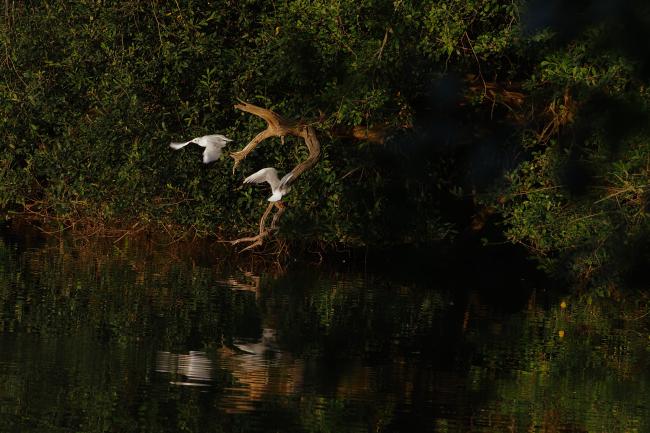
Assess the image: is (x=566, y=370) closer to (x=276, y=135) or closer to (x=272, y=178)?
(x=272, y=178)

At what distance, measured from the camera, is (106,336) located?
13.7 meters

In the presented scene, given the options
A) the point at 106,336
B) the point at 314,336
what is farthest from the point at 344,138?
the point at 106,336

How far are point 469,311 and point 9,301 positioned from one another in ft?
18.1

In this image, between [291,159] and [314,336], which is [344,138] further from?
[314,336]

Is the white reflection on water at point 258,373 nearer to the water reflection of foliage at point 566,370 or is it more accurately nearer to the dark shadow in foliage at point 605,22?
the water reflection of foliage at point 566,370

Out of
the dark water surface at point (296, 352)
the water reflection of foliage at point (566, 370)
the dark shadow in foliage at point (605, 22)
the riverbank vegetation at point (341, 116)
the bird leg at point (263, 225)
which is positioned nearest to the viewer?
the dark water surface at point (296, 352)

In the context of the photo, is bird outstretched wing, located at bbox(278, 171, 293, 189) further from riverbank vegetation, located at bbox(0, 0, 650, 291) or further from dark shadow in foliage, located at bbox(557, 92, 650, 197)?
dark shadow in foliage, located at bbox(557, 92, 650, 197)

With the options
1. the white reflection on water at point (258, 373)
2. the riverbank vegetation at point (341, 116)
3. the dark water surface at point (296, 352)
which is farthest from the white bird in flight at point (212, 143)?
the white reflection on water at point (258, 373)

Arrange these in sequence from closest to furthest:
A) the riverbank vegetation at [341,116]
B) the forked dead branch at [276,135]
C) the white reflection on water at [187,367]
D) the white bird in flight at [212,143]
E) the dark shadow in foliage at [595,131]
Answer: the white reflection on water at [187,367]
the dark shadow in foliage at [595,131]
the riverbank vegetation at [341,116]
the white bird in flight at [212,143]
the forked dead branch at [276,135]

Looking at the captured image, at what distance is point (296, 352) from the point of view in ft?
45.1

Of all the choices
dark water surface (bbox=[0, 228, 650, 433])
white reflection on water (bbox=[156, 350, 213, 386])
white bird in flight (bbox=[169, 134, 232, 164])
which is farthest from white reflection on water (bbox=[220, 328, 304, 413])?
white bird in flight (bbox=[169, 134, 232, 164])

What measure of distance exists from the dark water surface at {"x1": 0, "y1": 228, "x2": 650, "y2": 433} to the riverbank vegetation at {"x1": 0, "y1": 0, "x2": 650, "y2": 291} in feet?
2.92

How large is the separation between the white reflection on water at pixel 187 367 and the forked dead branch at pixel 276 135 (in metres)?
5.91

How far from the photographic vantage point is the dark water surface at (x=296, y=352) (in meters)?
10.9
